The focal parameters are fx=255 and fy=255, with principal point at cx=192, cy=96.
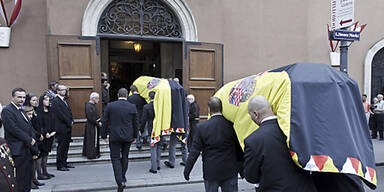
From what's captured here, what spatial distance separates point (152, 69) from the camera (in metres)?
13.7

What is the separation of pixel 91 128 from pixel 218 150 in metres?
4.47

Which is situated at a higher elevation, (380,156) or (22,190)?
(22,190)

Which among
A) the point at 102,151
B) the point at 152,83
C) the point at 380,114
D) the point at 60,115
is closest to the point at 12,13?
the point at 60,115

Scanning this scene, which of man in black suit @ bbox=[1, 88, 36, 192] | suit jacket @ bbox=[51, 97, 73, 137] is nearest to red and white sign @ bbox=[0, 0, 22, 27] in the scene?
suit jacket @ bbox=[51, 97, 73, 137]

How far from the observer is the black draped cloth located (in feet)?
21.1

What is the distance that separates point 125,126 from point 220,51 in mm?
5056

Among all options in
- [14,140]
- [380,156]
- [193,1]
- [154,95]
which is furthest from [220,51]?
[14,140]

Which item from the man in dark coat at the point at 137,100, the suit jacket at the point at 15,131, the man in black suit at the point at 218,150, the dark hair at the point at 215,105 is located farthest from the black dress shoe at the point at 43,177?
the dark hair at the point at 215,105

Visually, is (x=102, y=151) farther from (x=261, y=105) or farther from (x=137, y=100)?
(x=261, y=105)

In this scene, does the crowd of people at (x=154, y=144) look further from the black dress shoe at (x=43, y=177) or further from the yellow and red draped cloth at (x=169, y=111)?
the yellow and red draped cloth at (x=169, y=111)

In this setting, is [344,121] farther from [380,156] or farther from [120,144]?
[380,156]

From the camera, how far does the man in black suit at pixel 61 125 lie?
5969 millimetres

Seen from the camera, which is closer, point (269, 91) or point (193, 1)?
point (269, 91)

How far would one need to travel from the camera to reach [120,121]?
4820 millimetres
